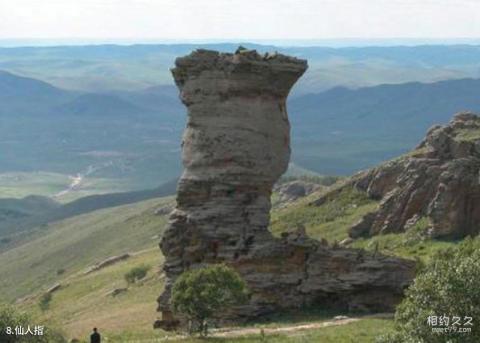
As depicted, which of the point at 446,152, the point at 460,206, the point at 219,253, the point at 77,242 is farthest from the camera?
the point at 77,242

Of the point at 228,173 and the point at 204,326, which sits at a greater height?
the point at 228,173

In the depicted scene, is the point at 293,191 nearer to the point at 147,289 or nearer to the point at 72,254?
the point at 72,254

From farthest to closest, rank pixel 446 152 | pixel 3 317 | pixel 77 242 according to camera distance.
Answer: pixel 77 242, pixel 446 152, pixel 3 317

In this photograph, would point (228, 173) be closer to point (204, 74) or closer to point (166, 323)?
point (204, 74)

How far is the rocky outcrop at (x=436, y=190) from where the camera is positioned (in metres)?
64.1

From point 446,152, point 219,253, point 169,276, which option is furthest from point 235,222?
point 446,152

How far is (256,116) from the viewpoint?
5291 cm

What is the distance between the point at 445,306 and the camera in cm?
3109

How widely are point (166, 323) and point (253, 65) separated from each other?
16.1 m

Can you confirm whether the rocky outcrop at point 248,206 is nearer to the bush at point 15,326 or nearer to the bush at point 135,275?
the bush at point 15,326

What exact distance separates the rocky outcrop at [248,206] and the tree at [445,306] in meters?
17.2

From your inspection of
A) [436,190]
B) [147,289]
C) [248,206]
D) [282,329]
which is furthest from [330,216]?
[282,329]

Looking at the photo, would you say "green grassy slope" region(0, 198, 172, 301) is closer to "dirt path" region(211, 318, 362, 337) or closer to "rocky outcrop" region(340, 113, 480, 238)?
"rocky outcrop" region(340, 113, 480, 238)

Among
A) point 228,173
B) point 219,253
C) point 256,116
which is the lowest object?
point 219,253
